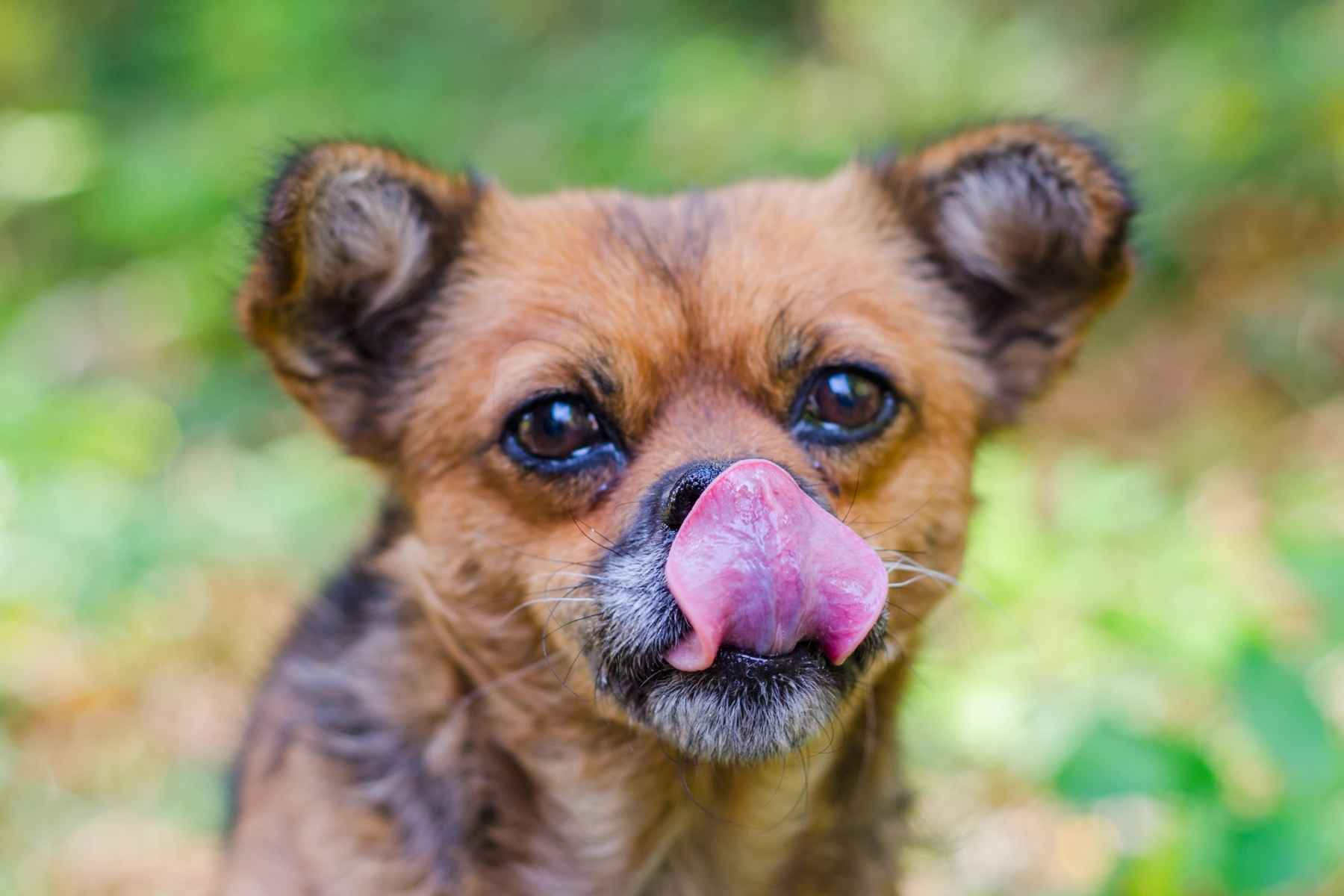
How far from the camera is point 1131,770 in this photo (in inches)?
145

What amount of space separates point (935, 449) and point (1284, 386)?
528cm

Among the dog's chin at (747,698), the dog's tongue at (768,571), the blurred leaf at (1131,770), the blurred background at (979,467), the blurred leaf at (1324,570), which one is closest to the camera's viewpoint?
the dog's tongue at (768,571)

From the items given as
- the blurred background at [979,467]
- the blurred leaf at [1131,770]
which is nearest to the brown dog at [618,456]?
the blurred background at [979,467]

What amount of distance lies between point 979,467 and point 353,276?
191cm

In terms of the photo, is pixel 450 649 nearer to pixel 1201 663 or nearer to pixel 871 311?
pixel 871 311

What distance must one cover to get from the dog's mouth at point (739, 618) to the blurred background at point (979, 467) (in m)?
1.29

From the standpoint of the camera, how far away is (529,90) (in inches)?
473

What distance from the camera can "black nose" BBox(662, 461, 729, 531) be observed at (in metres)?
2.56

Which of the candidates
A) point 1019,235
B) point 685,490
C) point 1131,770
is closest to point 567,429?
point 685,490

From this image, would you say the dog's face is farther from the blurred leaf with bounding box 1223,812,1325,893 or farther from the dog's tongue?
the blurred leaf with bounding box 1223,812,1325,893

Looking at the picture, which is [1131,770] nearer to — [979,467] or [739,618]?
[979,467]

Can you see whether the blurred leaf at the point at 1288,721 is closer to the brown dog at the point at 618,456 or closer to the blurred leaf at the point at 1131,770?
the blurred leaf at the point at 1131,770

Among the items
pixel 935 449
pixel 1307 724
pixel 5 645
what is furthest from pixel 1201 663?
pixel 5 645

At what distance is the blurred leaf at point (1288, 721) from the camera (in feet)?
11.3
